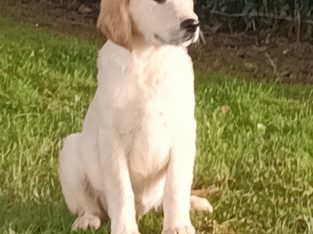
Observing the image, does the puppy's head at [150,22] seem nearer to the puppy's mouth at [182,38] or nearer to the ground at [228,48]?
the puppy's mouth at [182,38]

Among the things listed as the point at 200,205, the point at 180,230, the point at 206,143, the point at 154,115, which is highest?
the point at 154,115

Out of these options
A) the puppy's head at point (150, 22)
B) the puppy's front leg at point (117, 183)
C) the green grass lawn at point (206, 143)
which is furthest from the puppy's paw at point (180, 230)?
the puppy's head at point (150, 22)

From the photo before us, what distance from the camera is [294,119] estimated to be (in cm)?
655

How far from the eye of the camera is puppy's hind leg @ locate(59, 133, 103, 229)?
4.64 metres

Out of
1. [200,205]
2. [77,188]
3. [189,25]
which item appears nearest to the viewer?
[189,25]

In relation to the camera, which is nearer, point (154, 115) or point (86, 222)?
point (154, 115)

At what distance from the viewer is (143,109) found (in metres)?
4.29

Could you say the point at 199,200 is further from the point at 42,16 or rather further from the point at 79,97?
the point at 42,16

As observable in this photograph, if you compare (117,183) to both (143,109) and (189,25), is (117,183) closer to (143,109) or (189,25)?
(143,109)

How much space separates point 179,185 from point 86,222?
1.65 ft

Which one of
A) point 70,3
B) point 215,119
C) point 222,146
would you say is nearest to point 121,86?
point 222,146

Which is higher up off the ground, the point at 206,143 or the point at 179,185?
the point at 179,185

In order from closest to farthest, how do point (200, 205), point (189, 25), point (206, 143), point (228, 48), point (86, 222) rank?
point (189, 25) < point (86, 222) < point (200, 205) < point (206, 143) < point (228, 48)

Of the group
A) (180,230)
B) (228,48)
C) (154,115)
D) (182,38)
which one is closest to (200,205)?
(180,230)
